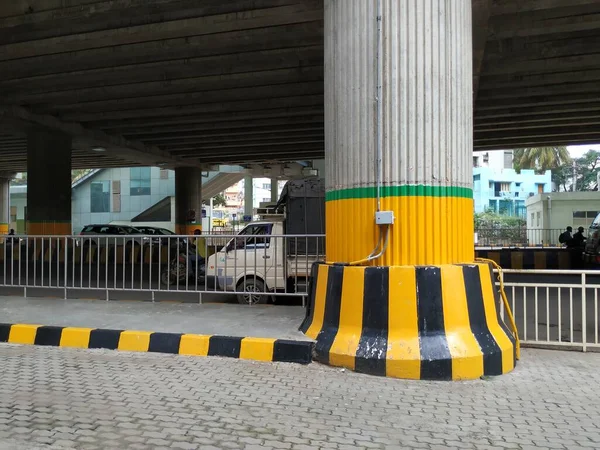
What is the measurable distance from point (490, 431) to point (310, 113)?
46.9ft

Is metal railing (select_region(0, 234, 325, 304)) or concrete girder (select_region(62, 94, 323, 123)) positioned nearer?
metal railing (select_region(0, 234, 325, 304))

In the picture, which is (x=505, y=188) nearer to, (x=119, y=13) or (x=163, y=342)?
(x=119, y=13)

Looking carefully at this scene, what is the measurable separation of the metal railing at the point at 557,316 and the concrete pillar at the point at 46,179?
55.0 ft

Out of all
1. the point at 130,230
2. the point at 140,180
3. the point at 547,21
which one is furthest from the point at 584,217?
the point at 140,180

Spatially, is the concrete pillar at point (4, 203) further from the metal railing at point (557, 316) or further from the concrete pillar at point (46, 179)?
the metal railing at point (557, 316)

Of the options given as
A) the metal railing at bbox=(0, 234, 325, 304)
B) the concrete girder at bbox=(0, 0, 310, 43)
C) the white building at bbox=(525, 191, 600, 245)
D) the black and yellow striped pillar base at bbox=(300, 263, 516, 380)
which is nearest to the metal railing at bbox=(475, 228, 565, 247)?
the white building at bbox=(525, 191, 600, 245)

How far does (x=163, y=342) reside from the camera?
6012 millimetres

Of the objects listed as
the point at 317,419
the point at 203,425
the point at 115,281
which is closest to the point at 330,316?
the point at 317,419

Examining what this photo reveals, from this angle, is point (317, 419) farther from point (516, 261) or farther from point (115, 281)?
point (516, 261)

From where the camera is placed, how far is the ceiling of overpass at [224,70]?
10.1m

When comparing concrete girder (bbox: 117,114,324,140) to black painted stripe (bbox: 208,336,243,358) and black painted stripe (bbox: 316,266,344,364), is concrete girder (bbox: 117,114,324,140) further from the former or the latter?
black painted stripe (bbox: 208,336,243,358)

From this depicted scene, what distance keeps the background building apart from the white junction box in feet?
166

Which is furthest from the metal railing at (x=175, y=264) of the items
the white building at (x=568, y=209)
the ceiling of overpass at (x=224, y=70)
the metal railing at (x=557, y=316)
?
the white building at (x=568, y=209)

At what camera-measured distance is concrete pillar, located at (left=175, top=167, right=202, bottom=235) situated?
28422 mm
